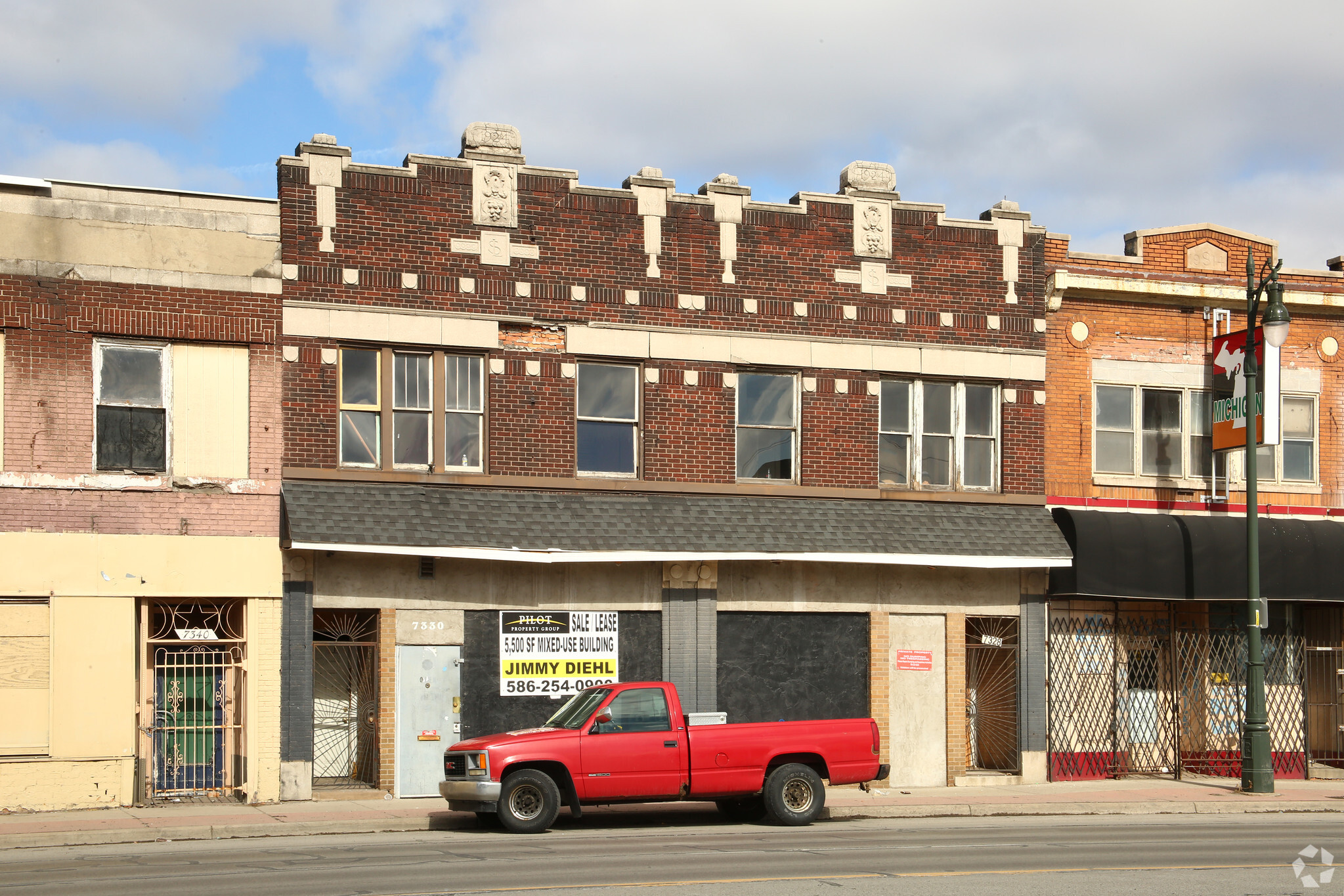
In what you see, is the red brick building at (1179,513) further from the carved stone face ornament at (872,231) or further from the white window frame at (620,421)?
the white window frame at (620,421)

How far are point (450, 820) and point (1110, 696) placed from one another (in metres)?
11.5

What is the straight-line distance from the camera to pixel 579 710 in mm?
17016

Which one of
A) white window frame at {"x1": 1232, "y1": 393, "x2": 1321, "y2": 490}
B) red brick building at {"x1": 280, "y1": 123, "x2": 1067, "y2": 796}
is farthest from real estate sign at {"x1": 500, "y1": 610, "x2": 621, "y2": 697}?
white window frame at {"x1": 1232, "y1": 393, "x2": 1321, "y2": 490}

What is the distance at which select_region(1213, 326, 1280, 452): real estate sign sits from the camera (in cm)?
2295

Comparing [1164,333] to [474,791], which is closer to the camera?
[474,791]

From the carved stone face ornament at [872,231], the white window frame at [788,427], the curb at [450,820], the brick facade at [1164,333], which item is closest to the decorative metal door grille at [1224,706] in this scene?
the brick facade at [1164,333]

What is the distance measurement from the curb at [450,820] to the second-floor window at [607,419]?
5.72 metres

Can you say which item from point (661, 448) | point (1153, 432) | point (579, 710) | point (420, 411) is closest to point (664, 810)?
point (579, 710)

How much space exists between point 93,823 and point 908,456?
1281cm

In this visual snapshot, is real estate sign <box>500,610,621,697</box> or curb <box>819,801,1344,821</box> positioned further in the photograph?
real estate sign <box>500,610,621,697</box>

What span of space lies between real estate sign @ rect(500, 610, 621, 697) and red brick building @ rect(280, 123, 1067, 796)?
0.13m

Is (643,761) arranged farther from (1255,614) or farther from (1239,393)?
(1239,393)

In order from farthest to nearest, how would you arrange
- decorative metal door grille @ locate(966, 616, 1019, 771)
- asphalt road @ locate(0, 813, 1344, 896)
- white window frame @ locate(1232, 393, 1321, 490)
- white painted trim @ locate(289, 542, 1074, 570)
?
1. white window frame @ locate(1232, 393, 1321, 490)
2. decorative metal door grille @ locate(966, 616, 1019, 771)
3. white painted trim @ locate(289, 542, 1074, 570)
4. asphalt road @ locate(0, 813, 1344, 896)

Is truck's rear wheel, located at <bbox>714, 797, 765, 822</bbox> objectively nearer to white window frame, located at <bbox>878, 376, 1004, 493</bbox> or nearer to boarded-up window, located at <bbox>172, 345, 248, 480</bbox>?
white window frame, located at <bbox>878, 376, 1004, 493</bbox>
